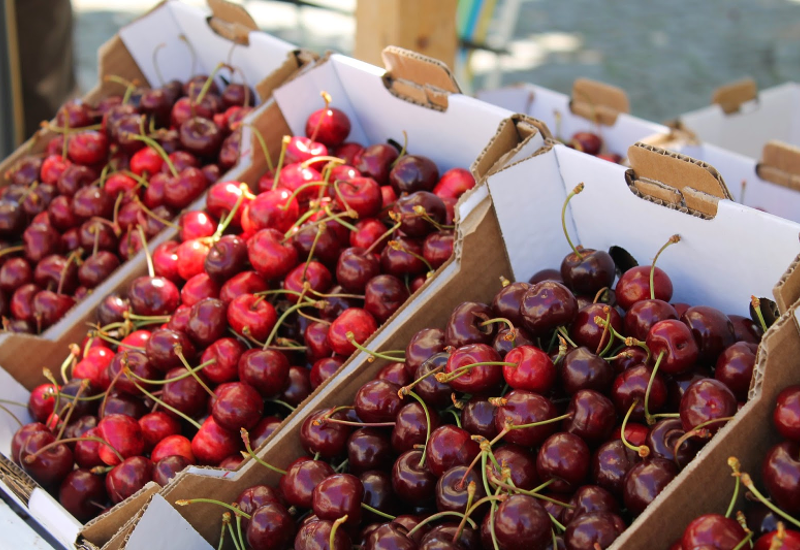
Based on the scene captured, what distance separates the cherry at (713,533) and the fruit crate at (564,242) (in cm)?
38

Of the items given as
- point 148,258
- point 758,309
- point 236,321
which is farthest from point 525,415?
point 148,258

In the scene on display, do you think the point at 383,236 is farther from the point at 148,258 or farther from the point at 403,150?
the point at 148,258

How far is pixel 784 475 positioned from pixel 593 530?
27 cm

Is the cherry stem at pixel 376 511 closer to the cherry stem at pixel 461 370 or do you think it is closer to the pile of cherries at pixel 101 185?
the cherry stem at pixel 461 370

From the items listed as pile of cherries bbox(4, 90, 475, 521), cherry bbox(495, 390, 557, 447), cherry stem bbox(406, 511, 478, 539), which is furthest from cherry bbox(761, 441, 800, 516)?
pile of cherries bbox(4, 90, 475, 521)

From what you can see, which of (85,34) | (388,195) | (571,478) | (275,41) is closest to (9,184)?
(275,41)

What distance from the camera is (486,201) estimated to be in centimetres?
168

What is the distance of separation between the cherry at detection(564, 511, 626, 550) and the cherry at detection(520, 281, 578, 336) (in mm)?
390

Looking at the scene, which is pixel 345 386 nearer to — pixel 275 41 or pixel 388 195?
pixel 388 195

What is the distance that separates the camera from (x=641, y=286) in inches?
58.2

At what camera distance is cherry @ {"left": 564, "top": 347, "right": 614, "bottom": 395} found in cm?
132

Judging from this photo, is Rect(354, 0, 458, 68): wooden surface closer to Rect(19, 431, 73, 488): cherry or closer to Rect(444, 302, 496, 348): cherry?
Rect(444, 302, 496, 348): cherry

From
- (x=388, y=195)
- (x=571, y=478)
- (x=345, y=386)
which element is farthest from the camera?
(x=388, y=195)

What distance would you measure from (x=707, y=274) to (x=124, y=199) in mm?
1788
